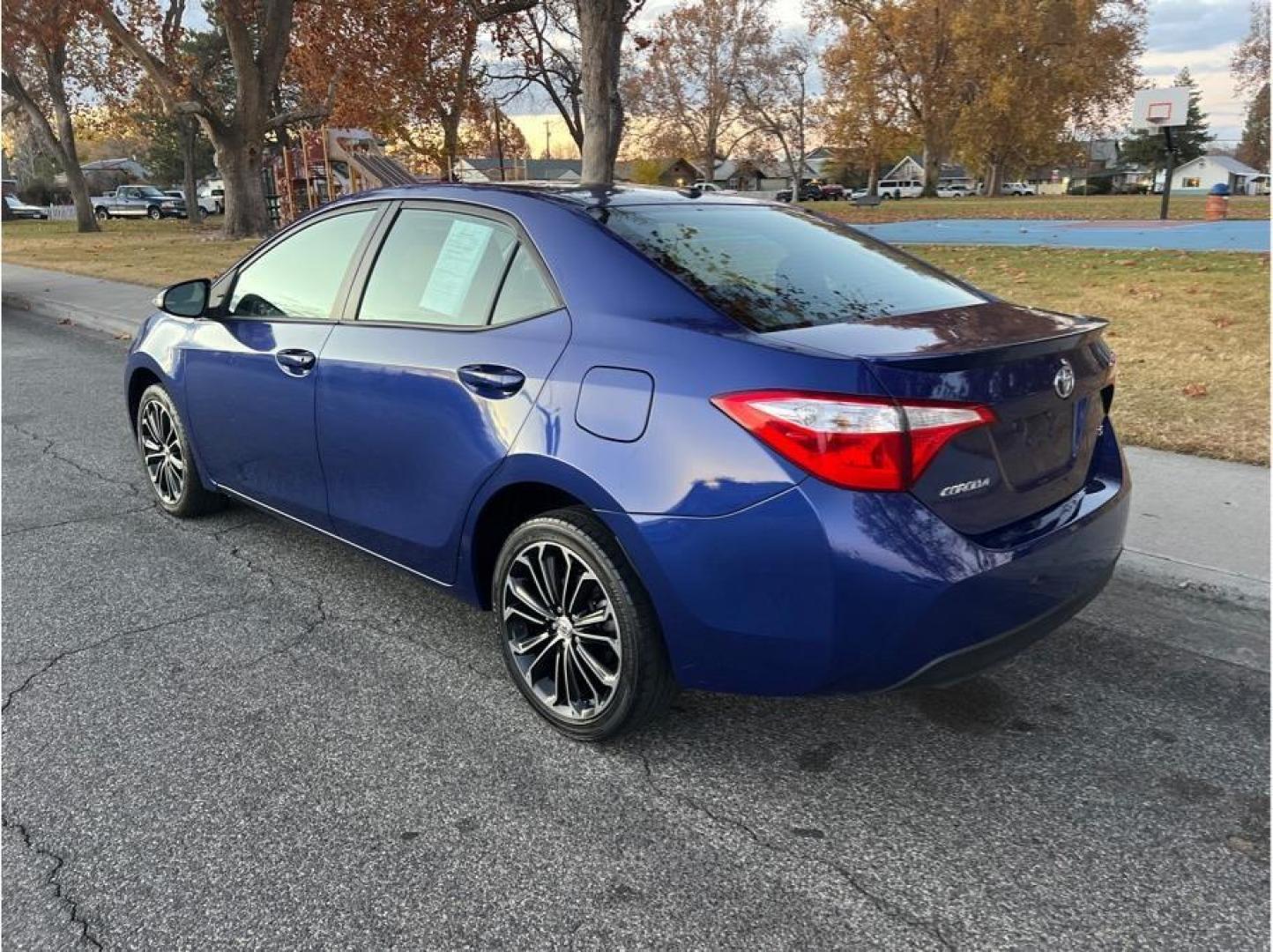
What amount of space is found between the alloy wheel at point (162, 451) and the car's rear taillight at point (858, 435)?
3511 millimetres

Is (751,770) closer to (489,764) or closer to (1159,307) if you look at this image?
(489,764)

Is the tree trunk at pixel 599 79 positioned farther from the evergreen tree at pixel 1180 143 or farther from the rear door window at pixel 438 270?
the evergreen tree at pixel 1180 143

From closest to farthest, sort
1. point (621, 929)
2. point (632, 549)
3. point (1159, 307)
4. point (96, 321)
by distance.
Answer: point (621, 929)
point (632, 549)
point (1159, 307)
point (96, 321)

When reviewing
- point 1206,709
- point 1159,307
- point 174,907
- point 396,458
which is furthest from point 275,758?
point 1159,307

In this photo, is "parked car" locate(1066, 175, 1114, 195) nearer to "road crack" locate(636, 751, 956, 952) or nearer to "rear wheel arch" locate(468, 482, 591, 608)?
"rear wheel arch" locate(468, 482, 591, 608)

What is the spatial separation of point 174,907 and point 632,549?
4.54ft

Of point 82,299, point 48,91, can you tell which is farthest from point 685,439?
point 48,91

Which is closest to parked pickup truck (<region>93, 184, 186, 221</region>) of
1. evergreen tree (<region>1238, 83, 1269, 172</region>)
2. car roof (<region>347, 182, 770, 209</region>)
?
car roof (<region>347, 182, 770, 209</region>)

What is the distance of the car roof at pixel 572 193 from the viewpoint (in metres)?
3.33

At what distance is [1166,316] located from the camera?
915 centimetres

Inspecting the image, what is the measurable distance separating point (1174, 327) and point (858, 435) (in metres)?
7.66

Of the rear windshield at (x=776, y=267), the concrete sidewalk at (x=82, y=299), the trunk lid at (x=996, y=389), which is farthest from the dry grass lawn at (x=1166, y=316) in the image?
the trunk lid at (x=996, y=389)

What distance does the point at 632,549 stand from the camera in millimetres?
2635

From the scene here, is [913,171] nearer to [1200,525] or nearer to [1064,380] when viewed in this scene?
[1200,525]
